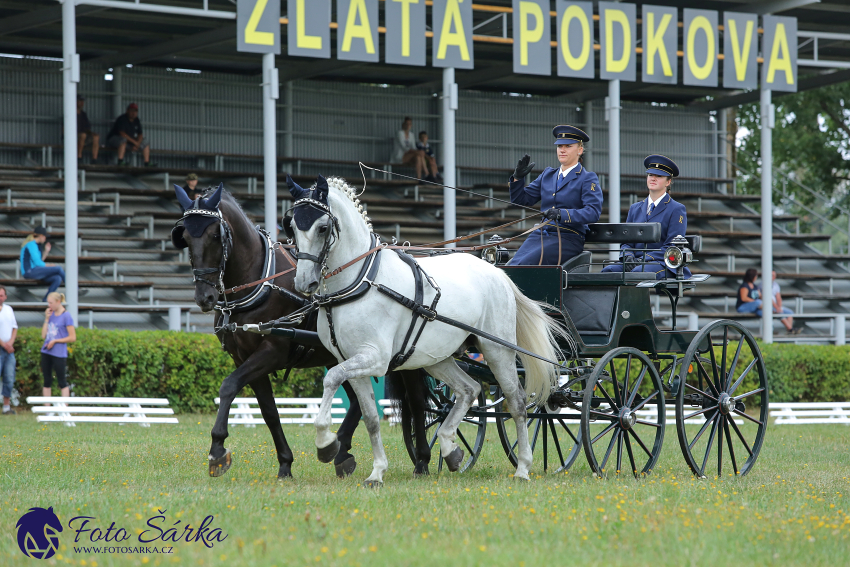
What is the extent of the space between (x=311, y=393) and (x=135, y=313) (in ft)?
14.3

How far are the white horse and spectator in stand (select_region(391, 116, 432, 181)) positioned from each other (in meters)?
15.7

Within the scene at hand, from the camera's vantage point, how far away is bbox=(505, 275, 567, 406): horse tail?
7.45 m

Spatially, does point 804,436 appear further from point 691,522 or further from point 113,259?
point 113,259

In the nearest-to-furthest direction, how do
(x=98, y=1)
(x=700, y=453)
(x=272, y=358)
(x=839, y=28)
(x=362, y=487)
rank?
(x=362, y=487) < (x=272, y=358) < (x=700, y=453) < (x=98, y=1) < (x=839, y=28)

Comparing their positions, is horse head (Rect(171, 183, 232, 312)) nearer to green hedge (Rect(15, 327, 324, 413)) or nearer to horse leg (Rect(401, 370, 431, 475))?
horse leg (Rect(401, 370, 431, 475))

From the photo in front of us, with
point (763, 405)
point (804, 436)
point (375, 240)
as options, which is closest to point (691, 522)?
point (375, 240)

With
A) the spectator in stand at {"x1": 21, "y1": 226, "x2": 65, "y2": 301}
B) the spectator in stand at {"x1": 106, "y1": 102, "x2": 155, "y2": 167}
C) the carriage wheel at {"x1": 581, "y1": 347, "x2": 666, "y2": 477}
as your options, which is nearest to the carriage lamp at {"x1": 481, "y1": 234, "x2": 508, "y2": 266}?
the carriage wheel at {"x1": 581, "y1": 347, "x2": 666, "y2": 477}

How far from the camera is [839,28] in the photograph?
2253 centimetres

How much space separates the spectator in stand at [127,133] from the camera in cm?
2102

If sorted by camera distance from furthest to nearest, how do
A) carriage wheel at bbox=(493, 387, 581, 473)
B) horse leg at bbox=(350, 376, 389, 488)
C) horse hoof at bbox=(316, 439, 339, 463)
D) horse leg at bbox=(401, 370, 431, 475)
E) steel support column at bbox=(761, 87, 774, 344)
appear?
steel support column at bbox=(761, 87, 774, 344) → carriage wheel at bbox=(493, 387, 581, 473) → horse leg at bbox=(401, 370, 431, 475) → horse leg at bbox=(350, 376, 389, 488) → horse hoof at bbox=(316, 439, 339, 463)

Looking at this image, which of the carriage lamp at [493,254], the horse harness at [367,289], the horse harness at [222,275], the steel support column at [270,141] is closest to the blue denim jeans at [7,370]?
Answer: the steel support column at [270,141]

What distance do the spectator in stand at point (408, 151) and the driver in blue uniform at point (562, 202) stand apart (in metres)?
14.7

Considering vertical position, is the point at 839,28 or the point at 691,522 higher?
the point at 839,28

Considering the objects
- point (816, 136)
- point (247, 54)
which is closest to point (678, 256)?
point (247, 54)
